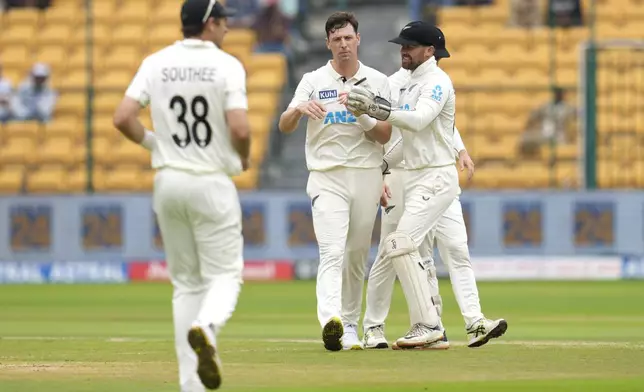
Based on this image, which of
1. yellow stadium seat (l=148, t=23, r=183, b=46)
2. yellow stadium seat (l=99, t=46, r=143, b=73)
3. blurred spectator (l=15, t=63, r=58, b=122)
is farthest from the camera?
yellow stadium seat (l=148, t=23, r=183, b=46)

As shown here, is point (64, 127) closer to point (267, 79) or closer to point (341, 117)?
point (267, 79)

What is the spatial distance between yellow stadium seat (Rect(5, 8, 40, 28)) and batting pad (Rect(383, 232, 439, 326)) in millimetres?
15314

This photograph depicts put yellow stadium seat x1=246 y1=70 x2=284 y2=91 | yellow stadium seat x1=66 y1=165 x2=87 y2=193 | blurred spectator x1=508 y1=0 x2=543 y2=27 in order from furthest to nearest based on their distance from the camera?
blurred spectator x1=508 y1=0 x2=543 y2=27 → yellow stadium seat x1=246 y1=70 x2=284 y2=91 → yellow stadium seat x1=66 y1=165 x2=87 y2=193

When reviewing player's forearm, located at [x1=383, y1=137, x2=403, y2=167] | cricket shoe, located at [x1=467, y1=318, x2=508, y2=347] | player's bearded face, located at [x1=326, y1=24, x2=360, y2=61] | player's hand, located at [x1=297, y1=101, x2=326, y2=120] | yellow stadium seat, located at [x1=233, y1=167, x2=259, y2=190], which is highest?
player's bearded face, located at [x1=326, y1=24, x2=360, y2=61]

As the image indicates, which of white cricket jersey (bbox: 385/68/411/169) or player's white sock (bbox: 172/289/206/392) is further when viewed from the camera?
white cricket jersey (bbox: 385/68/411/169)

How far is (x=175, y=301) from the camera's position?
6855 mm

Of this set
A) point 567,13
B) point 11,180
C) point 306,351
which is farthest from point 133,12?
point 306,351

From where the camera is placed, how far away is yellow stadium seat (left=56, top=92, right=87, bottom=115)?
2122 cm

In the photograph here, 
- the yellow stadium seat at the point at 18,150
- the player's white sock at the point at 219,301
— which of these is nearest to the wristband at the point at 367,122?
the player's white sock at the point at 219,301

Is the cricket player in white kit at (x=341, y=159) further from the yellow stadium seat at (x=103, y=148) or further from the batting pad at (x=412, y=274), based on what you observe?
the yellow stadium seat at (x=103, y=148)

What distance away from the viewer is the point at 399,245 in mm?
9164

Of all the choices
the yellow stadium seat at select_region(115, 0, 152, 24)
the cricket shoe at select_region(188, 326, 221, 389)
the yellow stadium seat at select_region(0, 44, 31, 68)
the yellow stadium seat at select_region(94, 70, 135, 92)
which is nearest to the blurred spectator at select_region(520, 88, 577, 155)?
the yellow stadium seat at select_region(94, 70, 135, 92)

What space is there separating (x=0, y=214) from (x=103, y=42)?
4395 millimetres

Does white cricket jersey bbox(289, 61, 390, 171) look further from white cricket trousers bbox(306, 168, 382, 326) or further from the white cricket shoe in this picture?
the white cricket shoe
